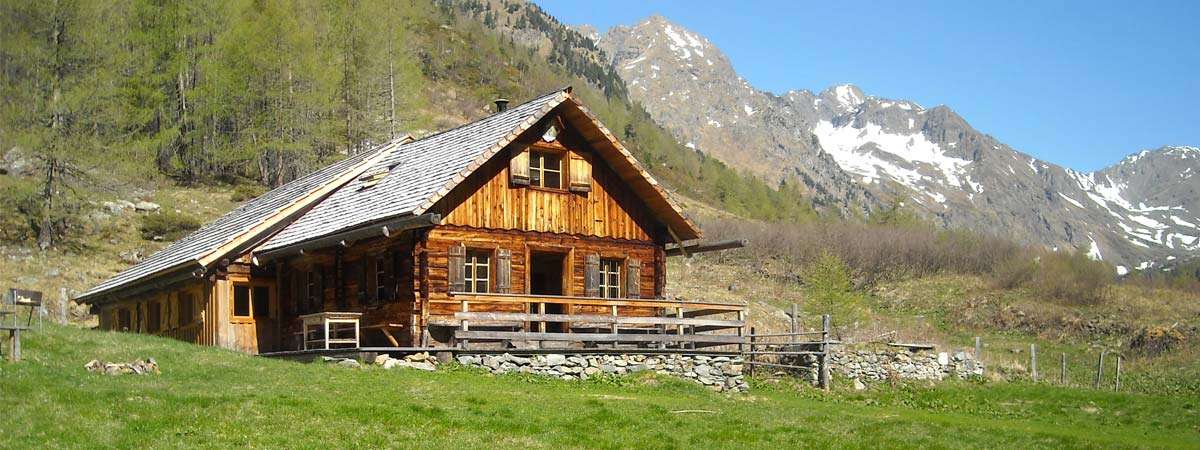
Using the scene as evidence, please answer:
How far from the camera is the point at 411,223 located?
2833 centimetres

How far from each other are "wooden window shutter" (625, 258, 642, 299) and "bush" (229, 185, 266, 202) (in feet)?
121

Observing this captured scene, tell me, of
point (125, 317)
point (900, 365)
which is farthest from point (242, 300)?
point (900, 365)

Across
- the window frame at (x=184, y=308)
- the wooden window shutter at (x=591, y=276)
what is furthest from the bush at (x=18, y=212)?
the wooden window shutter at (x=591, y=276)

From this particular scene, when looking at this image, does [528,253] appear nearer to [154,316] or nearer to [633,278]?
[633,278]

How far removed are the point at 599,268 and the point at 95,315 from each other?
899 inches

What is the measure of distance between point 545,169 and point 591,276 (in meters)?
3.09

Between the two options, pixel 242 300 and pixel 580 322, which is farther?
pixel 242 300

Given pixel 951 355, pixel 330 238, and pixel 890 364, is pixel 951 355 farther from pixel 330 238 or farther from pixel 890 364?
pixel 330 238

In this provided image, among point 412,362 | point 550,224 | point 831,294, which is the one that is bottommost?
point 412,362

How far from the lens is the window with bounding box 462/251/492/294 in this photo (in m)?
31.5

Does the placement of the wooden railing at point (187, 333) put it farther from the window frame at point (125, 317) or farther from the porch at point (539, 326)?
the window frame at point (125, 317)

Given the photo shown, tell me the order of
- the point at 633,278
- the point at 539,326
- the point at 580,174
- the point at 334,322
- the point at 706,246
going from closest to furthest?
the point at 334,322
the point at 539,326
the point at 580,174
the point at 633,278
the point at 706,246

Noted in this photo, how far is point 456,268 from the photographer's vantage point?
30.8 meters

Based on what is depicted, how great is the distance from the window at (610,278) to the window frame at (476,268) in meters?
3.61
